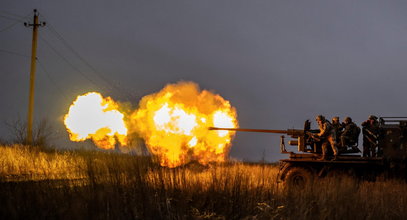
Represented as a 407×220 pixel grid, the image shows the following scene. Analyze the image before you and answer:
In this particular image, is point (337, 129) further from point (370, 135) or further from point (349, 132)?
point (370, 135)

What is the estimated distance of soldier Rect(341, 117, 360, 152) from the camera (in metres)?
17.2

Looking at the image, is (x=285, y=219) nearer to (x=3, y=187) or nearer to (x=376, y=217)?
(x=376, y=217)

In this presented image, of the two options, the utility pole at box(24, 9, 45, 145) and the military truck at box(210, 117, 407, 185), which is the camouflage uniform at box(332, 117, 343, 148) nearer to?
the military truck at box(210, 117, 407, 185)

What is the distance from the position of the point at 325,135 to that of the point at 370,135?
6.10ft

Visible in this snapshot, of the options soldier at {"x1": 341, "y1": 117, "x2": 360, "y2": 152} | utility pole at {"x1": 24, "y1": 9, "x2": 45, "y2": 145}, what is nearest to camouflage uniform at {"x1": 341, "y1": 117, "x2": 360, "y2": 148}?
soldier at {"x1": 341, "y1": 117, "x2": 360, "y2": 152}

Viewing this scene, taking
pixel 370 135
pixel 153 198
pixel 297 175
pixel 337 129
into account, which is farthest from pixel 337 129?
pixel 153 198

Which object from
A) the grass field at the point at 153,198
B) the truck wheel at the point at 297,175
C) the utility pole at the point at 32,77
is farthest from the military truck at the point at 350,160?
the utility pole at the point at 32,77

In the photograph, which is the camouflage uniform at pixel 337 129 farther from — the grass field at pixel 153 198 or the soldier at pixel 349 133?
the grass field at pixel 153 198

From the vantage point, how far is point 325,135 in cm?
1755

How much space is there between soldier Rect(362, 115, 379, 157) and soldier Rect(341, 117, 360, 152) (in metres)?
0.39

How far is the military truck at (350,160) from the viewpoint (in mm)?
16844

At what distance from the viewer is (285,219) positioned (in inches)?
388

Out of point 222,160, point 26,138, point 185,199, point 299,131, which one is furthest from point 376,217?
point 26,138

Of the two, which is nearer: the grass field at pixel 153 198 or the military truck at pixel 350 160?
the grass field at pixel 153 198
